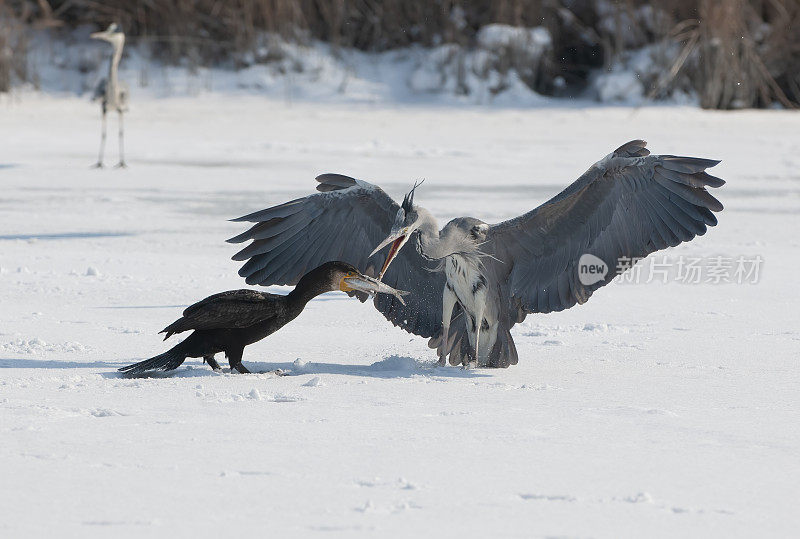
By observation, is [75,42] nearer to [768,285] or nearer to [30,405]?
[768,285]

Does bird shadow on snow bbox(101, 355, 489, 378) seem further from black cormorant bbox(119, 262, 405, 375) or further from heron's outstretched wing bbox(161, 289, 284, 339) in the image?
heron's outstretched wing bbox(161, 289, 284, 339)

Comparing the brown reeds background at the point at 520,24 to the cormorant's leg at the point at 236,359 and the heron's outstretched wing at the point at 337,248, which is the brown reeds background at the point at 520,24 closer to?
the heron's outstretched wing at the point at 337,248

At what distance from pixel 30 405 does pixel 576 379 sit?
1960 mm

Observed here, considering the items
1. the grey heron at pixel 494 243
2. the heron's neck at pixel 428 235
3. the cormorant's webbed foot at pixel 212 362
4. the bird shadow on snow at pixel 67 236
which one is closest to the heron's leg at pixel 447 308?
the grey heron at pixel 494 243

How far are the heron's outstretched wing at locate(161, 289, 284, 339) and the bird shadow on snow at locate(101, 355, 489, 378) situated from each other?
199mm

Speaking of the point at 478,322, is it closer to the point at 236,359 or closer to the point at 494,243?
the point at 494,243

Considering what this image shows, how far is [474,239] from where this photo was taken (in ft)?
15.4

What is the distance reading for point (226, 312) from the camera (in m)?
4.46

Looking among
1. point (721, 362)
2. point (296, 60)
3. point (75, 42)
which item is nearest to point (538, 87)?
point (296, 60)

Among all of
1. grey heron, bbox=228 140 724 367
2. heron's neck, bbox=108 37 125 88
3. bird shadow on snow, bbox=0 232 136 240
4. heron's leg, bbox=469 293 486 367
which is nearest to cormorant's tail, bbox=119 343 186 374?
grey heron, bbox=228 140 724 367

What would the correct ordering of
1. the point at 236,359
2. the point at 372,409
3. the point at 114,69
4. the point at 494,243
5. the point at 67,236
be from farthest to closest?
the point at 114,69, the point at 67,236, the point at 494,243, the point at 236,359, the point at 372,409

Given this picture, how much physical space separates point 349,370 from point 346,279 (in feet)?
1.15

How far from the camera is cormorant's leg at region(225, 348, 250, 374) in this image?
454cm

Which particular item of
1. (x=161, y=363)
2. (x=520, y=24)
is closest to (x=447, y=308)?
(x=161, y=363)
